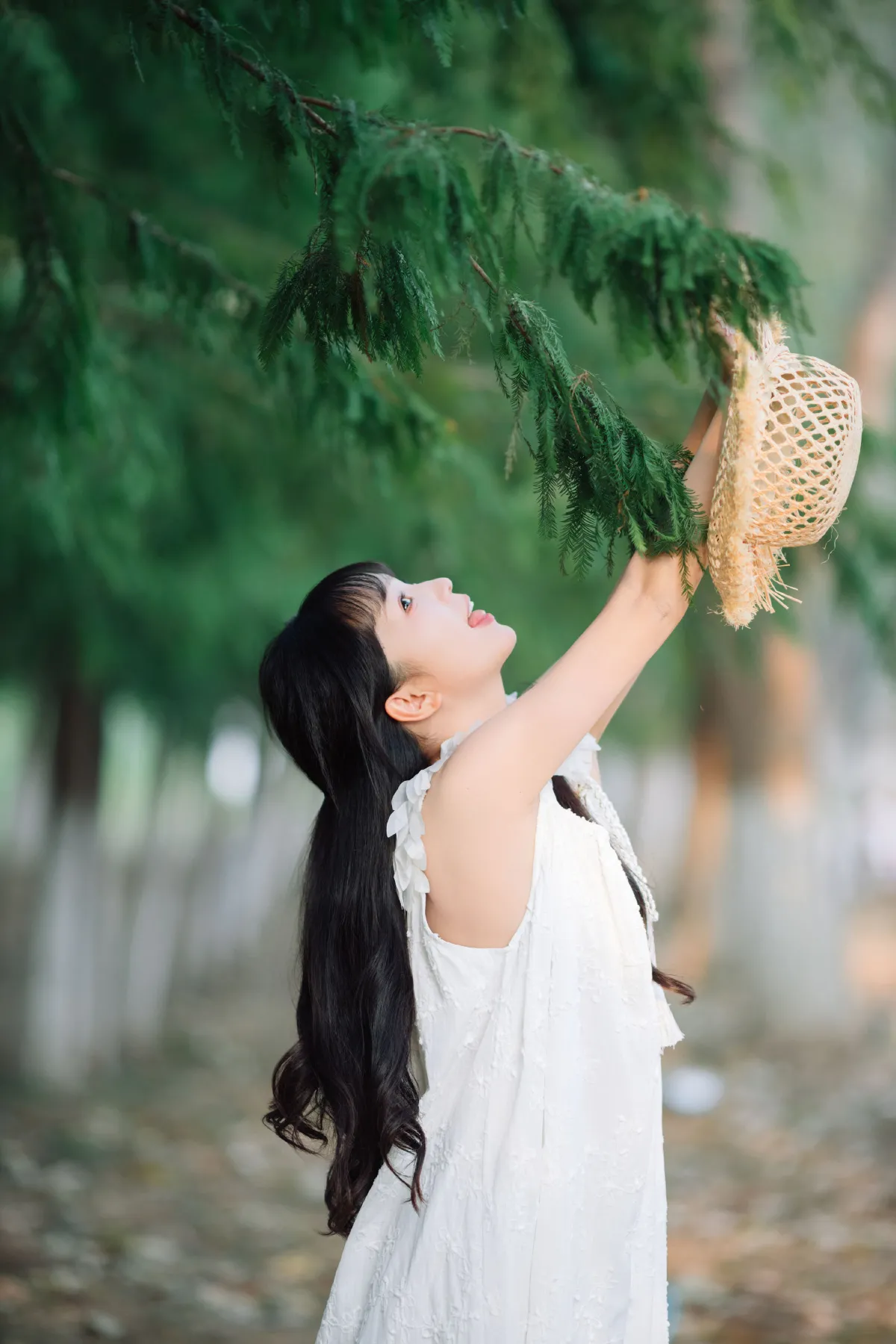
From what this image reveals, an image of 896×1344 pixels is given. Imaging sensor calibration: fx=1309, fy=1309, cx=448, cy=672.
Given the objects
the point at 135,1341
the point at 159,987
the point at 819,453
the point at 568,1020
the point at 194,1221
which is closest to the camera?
the point at 819,453

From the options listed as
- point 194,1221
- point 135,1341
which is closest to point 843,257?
A: point 194,1221

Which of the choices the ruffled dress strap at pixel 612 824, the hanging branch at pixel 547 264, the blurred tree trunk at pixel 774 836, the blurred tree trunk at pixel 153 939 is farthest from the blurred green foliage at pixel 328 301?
the blurred tree trunk at pixel 153 939

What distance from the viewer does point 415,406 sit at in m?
2.98

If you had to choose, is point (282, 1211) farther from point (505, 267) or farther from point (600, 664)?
point (505, 267)

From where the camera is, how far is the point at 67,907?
29.5 ft

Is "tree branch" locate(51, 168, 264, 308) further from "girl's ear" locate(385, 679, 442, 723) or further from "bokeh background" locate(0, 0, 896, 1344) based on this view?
"girl's ear" locate(385, 679, 442, 723)

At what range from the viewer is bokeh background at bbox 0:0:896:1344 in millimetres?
3693

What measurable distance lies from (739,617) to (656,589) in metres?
0.13

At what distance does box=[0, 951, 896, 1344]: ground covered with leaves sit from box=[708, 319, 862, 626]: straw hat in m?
2.25

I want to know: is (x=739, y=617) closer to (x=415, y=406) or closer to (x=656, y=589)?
(x=656, y=589)

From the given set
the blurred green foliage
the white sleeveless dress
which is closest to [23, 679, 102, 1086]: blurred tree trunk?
the blurred green foliage

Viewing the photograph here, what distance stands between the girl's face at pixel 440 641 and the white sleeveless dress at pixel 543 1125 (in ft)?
0.41

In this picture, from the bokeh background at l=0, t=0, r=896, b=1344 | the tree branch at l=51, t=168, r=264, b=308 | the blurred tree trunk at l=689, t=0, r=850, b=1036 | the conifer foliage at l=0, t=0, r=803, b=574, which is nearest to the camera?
the conifer foliage at l=0, t=0, r=803, b=574

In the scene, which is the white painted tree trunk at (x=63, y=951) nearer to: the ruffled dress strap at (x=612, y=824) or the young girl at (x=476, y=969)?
the young girl at (x=476, y=969)
